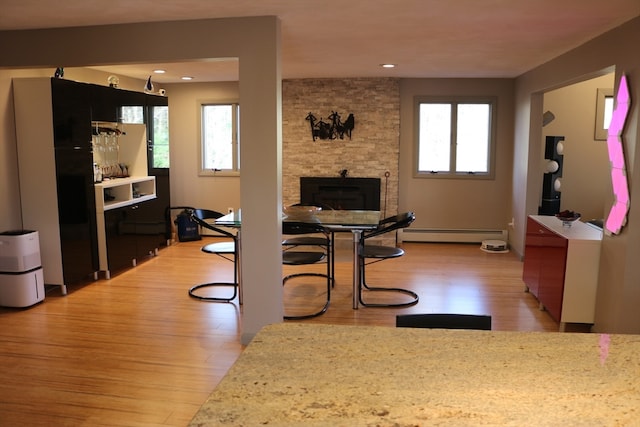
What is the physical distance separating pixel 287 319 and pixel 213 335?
64 centimetres

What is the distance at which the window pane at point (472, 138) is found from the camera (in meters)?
7.63

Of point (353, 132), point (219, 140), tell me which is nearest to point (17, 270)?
point (219, 140)

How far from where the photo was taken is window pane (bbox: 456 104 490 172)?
7.63 metres

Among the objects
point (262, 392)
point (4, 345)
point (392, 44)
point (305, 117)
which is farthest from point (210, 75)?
point (262, 392)

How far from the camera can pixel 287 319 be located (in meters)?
4.49

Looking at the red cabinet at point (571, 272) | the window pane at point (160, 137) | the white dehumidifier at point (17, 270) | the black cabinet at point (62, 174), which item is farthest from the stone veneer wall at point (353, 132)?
the white dehumidifier at point (17, 270)

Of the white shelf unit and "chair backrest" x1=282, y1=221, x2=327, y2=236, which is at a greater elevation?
the white shelf unit

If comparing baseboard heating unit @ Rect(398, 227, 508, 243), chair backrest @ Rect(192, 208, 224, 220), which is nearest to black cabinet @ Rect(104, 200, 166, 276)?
chair backrest @ Rect(192, 208, 224, 220)

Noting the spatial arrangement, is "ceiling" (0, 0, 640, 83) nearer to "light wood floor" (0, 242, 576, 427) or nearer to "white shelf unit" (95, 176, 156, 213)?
"white shelf unit" (95, 176, 156, 213)

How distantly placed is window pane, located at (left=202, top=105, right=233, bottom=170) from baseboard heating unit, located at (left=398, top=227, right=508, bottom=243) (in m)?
2.84

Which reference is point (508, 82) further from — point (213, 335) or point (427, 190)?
point (213, 335)

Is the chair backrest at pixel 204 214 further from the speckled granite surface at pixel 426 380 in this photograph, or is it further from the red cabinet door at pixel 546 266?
the speckled granite surface at pixel 426 380

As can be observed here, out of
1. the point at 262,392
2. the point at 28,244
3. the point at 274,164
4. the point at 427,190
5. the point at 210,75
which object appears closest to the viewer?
the point at 262,392

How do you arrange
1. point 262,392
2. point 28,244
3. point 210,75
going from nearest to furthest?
1. point 262,392
2. point 28,244
3. point 210,75
